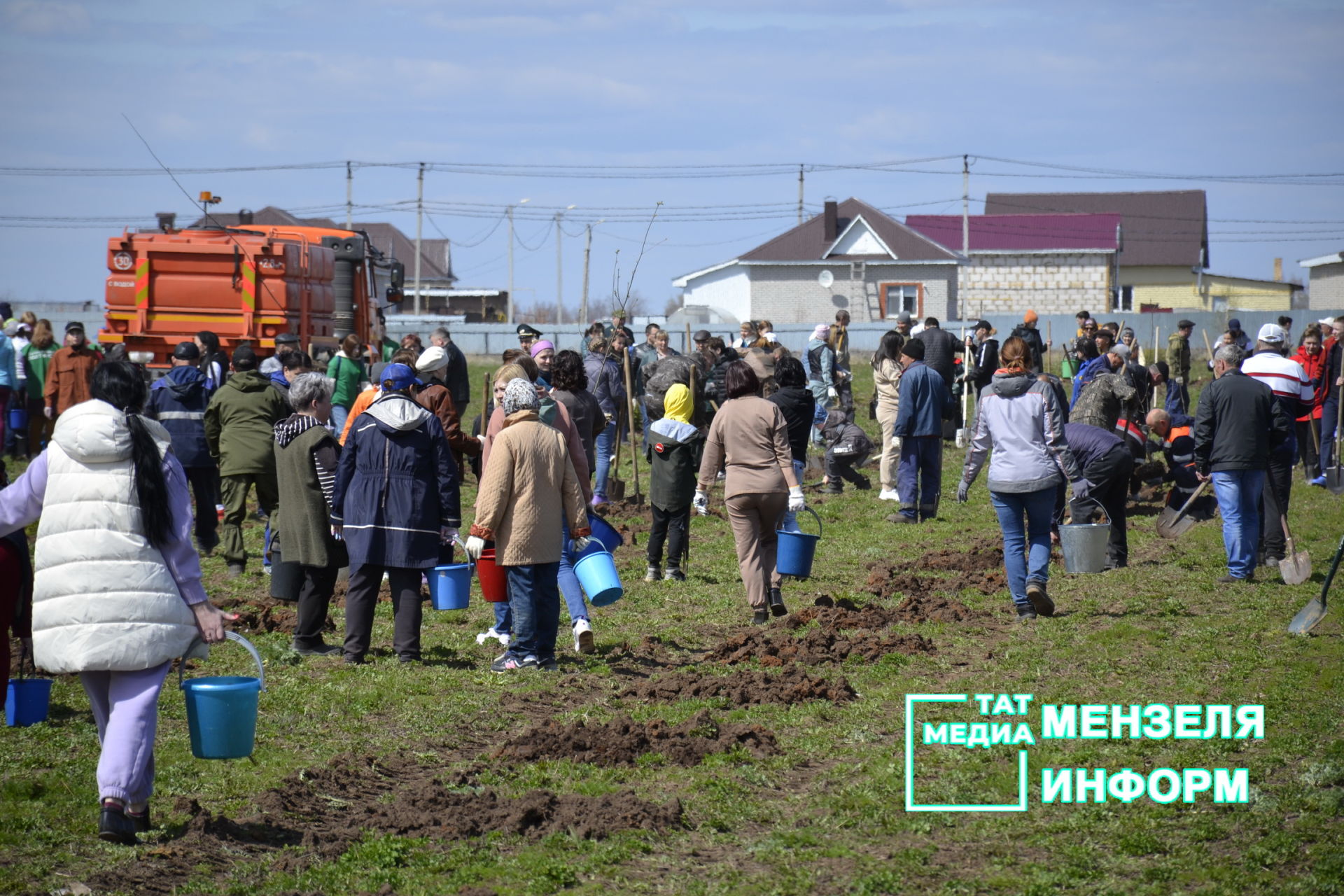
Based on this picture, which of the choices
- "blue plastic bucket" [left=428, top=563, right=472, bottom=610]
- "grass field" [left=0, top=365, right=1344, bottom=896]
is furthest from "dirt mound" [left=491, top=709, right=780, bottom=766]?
"blue plastic bucket" [left=428, top=563, right=472, bottom=610]

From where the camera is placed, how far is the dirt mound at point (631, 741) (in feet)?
21.3

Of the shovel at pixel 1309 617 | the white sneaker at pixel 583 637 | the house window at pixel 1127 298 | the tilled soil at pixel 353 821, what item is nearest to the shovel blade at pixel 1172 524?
the shovel at pixel 1309 617

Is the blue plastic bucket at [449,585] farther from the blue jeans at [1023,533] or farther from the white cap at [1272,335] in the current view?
the white cap at [1272,335]

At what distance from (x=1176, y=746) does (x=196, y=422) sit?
8.98m

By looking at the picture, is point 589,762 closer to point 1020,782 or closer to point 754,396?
point 1020,782

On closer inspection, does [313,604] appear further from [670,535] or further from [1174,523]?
[1174,523]

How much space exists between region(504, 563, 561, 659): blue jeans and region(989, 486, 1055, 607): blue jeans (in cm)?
312

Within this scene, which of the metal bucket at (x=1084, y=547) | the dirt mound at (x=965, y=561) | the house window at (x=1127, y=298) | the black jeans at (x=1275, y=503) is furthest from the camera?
the house window at (x=1127, y=298)

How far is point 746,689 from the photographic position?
303 inches

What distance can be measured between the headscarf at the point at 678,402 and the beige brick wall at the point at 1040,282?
5418 centimetres

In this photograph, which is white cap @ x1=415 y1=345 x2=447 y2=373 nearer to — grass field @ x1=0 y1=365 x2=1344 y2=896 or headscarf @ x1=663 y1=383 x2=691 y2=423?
grass field @ x1=0 y1=365 x2=1344 y2=896

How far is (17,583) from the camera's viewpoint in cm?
558

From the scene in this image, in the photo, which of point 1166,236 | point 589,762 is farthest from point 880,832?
point 1166,236

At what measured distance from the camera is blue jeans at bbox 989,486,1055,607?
9188mm
